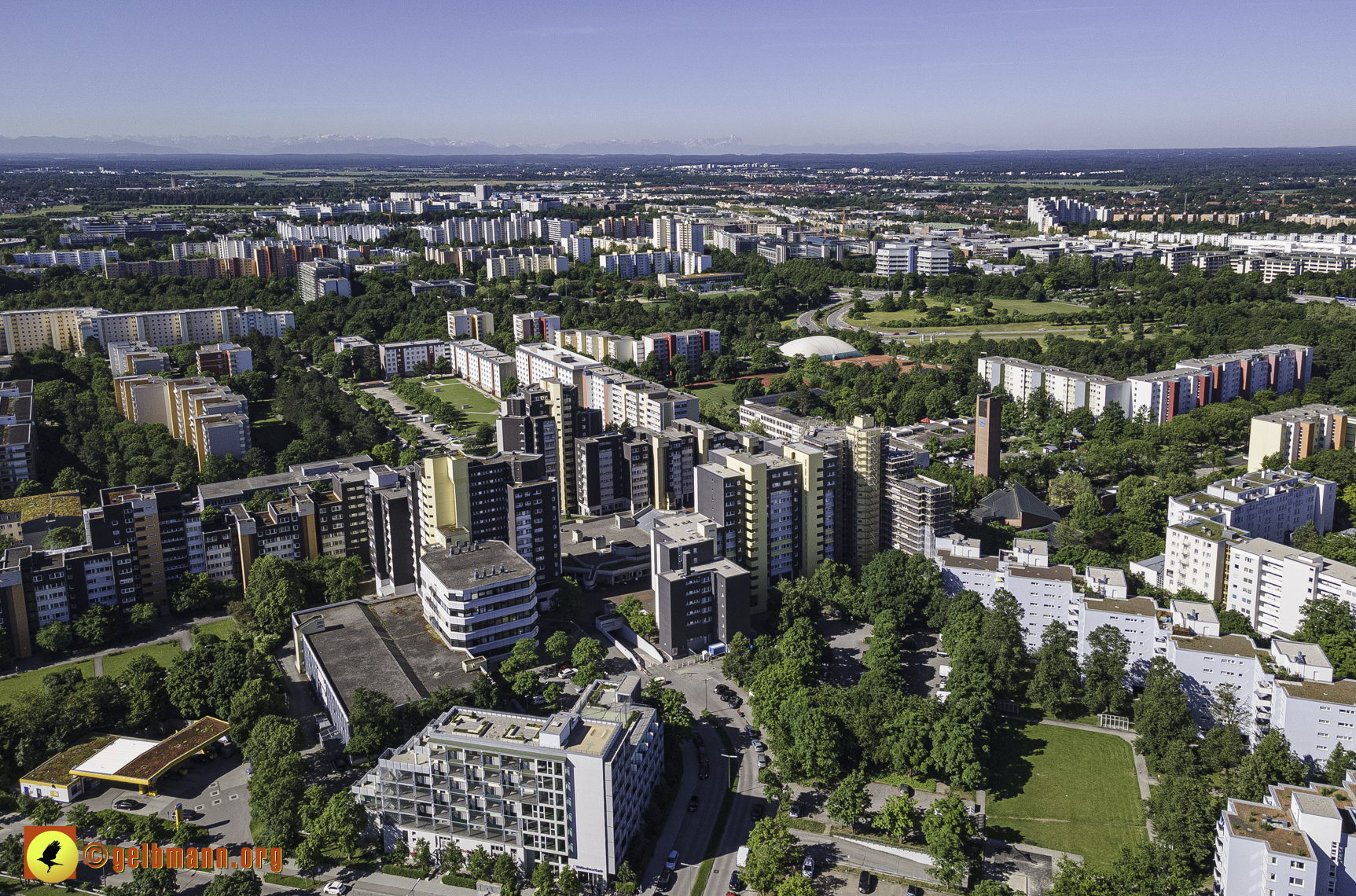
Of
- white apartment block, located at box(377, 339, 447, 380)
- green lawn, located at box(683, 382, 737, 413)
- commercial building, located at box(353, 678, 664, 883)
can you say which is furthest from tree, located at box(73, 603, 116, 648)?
white apartment block, located at box(377, 339, 447, 380)

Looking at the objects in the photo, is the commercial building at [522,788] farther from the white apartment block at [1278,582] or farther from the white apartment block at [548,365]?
the white apartment block at [548,365]

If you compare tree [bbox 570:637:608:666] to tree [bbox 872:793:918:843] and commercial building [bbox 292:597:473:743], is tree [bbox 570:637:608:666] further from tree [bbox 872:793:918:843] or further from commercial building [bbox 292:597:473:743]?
tree [bbox 872:793:918:843]

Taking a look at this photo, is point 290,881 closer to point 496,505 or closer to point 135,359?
point 496,505

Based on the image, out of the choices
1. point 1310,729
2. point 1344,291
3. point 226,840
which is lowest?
point 226,840

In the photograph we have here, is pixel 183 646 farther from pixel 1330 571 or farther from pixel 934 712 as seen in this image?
pixel 1330 571

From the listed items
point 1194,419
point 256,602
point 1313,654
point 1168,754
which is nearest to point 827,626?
point 1168,754

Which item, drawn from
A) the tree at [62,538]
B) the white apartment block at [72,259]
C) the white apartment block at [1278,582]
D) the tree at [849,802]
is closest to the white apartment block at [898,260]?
the white apartment block at [72,259]
